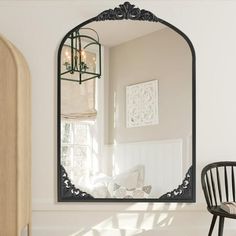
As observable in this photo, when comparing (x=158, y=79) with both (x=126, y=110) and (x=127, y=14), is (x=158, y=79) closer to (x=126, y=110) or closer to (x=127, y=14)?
(x=126, y=110)

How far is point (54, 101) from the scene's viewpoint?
4027 millimetres

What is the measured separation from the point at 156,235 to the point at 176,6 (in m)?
1.91

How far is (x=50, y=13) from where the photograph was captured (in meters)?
4.06

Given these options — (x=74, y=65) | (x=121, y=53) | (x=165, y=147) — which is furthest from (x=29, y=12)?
(x=165, y=147)

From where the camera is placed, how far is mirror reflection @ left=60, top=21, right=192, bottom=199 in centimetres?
397

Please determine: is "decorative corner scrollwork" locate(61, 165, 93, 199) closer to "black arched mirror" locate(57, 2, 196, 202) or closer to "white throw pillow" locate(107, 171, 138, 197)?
"black arched mirror" locate(57, 2, 196, 202)

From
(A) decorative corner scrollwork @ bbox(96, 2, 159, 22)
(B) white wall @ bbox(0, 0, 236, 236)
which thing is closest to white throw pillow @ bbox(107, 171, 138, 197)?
(B) white wall @ bbox(0, 0, 236, 236)

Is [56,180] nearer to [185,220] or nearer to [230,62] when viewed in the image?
[185,220]

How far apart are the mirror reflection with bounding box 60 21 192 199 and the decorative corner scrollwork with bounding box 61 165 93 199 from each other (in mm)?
31

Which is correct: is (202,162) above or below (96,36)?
below

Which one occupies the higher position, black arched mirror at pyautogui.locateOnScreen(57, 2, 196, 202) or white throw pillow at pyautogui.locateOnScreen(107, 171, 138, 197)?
black arched mirror at pyautogui.locateOnScreen(57, 2, 196, 202)

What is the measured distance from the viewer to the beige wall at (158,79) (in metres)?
3.99

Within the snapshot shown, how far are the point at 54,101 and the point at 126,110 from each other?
60 cm

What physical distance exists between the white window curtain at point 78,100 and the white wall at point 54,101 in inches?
4.0
